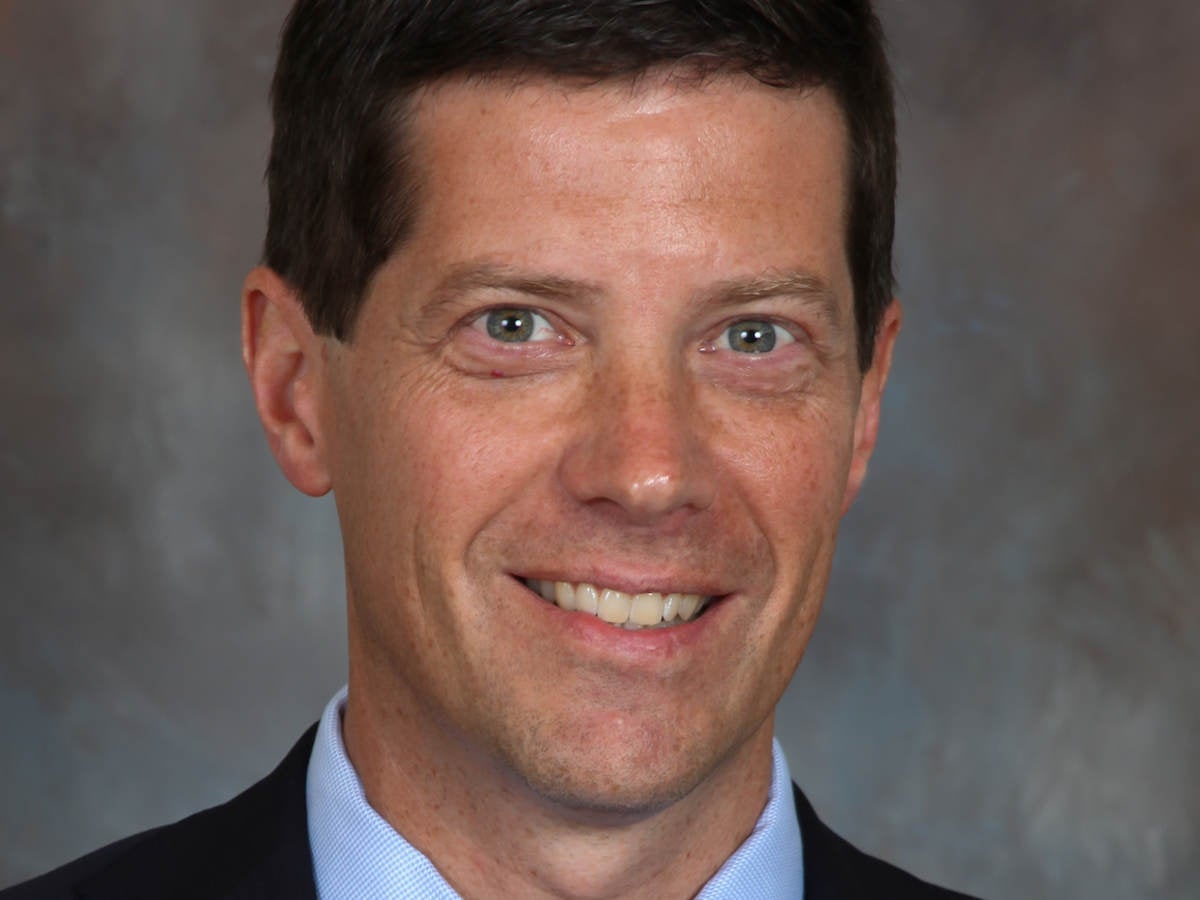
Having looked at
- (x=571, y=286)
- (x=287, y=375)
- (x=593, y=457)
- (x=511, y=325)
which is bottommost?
(x=287, y=375)

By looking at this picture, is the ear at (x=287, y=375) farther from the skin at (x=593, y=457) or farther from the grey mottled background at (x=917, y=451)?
the grey mottled background at (x=917, y=451)

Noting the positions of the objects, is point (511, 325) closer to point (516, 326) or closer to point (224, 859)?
point (516, 326)

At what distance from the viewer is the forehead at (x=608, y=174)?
3.51 m

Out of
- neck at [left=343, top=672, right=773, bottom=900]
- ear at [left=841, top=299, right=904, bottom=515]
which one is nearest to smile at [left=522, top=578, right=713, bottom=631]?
neck at [left=343, top=672, right=773, bottom=900]

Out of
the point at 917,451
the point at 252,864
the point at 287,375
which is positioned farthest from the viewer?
the point at 917,451

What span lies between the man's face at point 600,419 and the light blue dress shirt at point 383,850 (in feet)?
0.72

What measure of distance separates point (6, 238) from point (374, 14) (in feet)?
9.57

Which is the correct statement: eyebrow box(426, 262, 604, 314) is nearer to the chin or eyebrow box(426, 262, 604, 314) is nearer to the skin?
the skin

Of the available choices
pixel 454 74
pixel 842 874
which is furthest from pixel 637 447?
pixel 842 874

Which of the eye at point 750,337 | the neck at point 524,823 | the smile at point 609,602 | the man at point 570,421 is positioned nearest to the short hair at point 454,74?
the man at point 570,421

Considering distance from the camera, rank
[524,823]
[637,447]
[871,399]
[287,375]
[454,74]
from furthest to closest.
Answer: [871,399]
[287,375]
[524,823]
[454,74]
[637,447]

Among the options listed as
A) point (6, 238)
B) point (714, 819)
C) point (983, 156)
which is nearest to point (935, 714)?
point (983, 156)

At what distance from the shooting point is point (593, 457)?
353 centimetres

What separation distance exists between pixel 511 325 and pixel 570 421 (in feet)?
0.65
